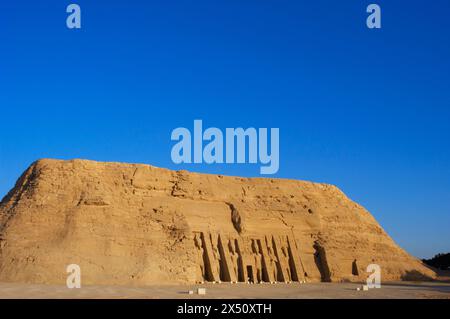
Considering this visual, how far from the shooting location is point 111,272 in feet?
97.3

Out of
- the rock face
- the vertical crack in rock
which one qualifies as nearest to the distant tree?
the rock face

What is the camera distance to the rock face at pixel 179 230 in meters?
30.1

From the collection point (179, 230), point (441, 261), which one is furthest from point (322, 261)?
point (441, 261)

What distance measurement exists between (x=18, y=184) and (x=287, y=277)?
59.5ft

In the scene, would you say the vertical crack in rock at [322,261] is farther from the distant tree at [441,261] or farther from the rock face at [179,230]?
the distant tree at [441,261]

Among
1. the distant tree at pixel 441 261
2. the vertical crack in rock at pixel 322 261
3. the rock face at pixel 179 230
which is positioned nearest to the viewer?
the rock face at pixel 179 230

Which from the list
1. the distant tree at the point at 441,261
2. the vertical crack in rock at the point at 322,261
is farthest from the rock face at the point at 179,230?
the distant tree at the point at 441,261

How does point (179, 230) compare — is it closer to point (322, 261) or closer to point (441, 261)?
point (322, 261)

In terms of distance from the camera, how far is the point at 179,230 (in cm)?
3388

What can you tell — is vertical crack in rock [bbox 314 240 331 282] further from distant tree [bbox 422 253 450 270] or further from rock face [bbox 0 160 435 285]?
distant tree [bbox 422 253 450 270]

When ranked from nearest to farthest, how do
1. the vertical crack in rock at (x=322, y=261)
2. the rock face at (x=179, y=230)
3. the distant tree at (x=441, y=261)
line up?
the rock face at (x=179, y=230) → the vertical crack in rock at (x=322, y=261) → the distant tree at (x=441, y=261)

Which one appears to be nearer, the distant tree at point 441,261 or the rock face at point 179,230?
the rock face at point 179,230
